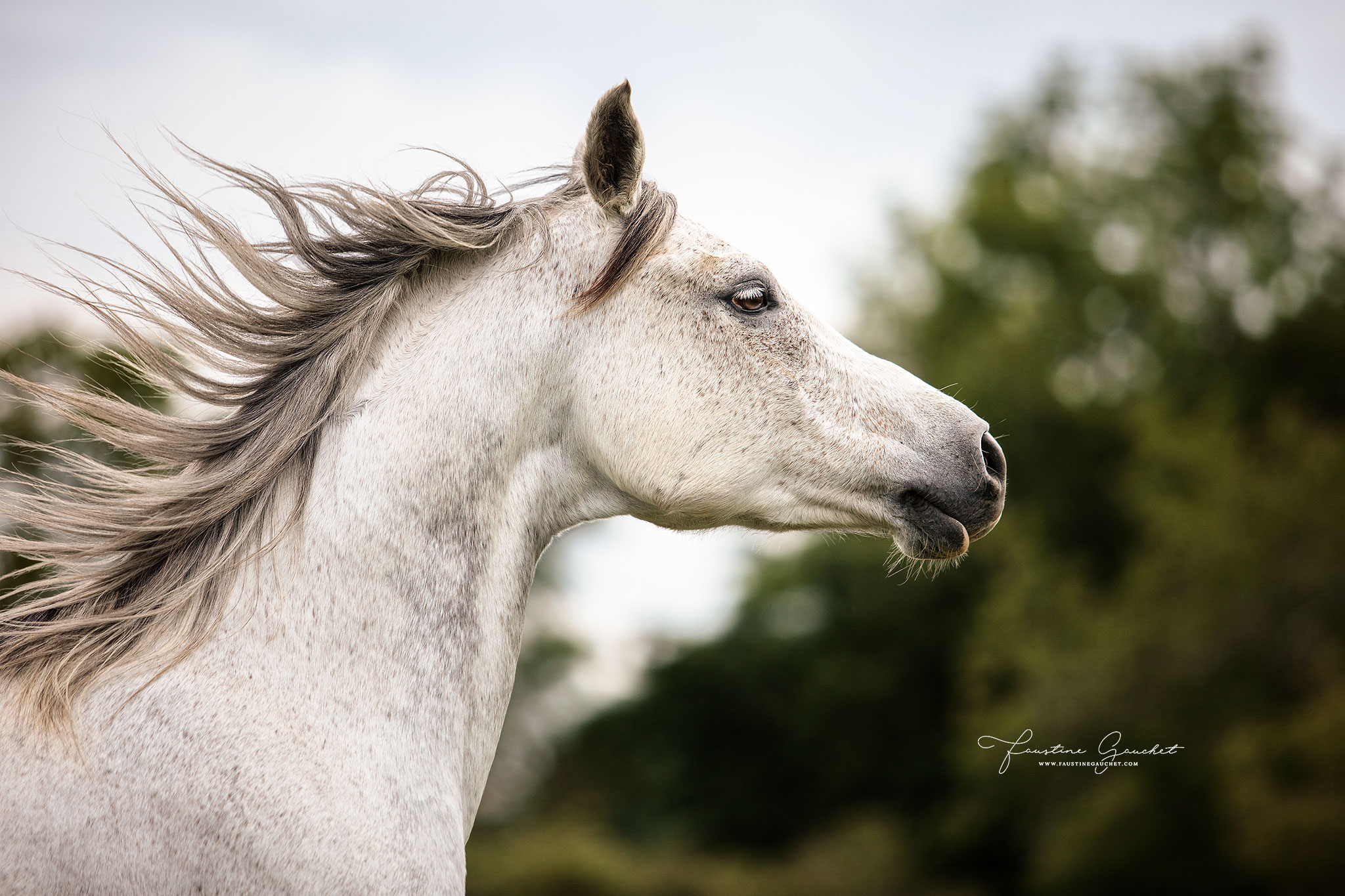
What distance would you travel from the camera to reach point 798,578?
34.2 m

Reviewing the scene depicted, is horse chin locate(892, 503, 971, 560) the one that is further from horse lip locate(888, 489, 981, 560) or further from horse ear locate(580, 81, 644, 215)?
horse ear locate(580, 81, 644, 215)

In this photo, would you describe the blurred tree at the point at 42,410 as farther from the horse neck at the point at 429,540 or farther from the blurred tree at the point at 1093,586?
the blurred tree at the point at 1093,586

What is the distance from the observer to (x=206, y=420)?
8.67 feet

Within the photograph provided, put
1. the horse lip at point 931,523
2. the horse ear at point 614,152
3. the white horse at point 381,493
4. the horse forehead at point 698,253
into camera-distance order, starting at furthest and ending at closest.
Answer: the horse lip at point 931,523, the horse forehead at point 698,253, the horse ear at point 614,152, the white horse at point 381,493

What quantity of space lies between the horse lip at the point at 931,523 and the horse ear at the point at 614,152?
1.19 m

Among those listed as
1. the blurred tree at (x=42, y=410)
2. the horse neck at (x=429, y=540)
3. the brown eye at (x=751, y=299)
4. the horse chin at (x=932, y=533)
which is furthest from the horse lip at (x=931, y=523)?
the blurred tree at (x=42, y=410)

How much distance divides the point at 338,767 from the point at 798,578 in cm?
3262

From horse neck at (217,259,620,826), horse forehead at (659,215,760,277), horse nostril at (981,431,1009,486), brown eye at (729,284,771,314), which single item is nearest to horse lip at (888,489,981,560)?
horse nostril at (981,431,1009,486)

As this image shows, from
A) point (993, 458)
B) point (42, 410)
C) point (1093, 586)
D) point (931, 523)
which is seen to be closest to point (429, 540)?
point (42, 410)

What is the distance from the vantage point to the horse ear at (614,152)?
268 centimetres

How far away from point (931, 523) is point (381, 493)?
62.4 inches

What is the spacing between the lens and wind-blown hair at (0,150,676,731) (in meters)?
2.42

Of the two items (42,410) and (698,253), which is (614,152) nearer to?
(698,253)

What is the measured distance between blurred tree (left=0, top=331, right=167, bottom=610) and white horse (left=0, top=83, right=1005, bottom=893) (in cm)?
17
